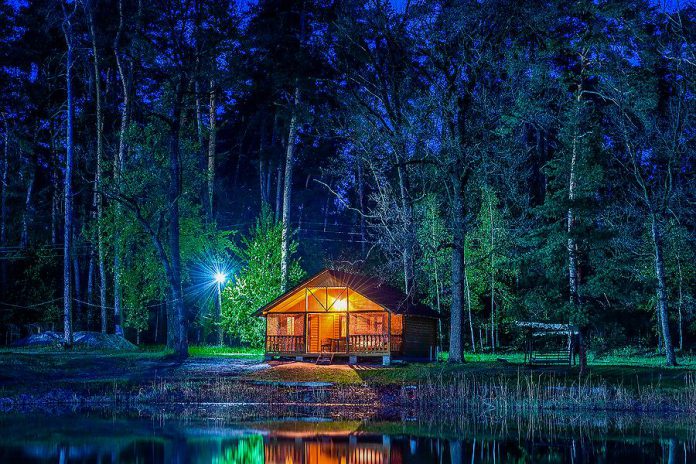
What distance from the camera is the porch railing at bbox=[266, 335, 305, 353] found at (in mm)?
41500

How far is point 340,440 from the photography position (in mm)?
23156

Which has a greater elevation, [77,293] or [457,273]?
[77,293]

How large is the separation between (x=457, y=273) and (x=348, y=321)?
18.0 ft

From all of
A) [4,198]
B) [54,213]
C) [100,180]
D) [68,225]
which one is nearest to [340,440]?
[68,225]

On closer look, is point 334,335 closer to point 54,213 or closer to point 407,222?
point 407,222

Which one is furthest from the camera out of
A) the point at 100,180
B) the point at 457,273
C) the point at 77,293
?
the point at 77,293

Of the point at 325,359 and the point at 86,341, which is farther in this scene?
the point at 86,341

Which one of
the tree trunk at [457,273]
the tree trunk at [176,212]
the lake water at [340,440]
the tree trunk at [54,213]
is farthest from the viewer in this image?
the tree trunk at [54,213]

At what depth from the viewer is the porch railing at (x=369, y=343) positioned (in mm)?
39625

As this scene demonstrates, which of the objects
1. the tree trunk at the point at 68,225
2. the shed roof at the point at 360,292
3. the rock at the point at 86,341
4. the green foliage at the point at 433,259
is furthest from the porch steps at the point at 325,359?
the tree trunk at the point at 68,225

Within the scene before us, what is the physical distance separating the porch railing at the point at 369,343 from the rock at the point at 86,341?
11170 mm

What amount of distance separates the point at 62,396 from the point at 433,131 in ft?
58.7

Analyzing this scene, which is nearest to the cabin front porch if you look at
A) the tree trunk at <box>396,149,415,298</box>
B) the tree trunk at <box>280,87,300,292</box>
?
the tree trunk at <box>396,149,415,298</box>

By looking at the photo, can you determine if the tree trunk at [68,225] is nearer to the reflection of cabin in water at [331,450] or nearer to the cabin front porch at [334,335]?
the cabin front porch at [334,335]
